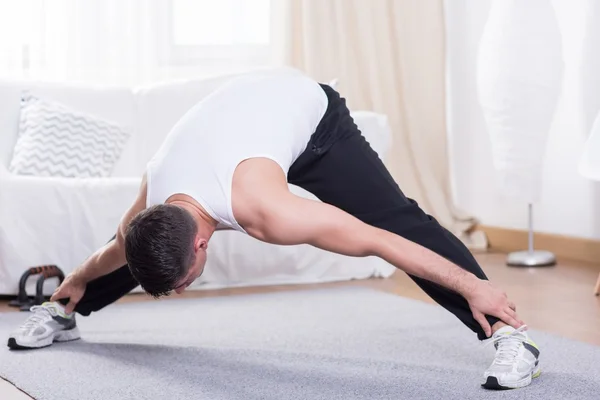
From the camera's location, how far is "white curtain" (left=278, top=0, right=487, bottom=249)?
15.0 feet

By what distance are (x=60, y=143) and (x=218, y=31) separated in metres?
1.26

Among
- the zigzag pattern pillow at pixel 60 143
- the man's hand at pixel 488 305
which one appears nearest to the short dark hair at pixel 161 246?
the man's hand at pixel 488 305

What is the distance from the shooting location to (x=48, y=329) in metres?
2.40

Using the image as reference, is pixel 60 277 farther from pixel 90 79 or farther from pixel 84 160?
pixel 90 79

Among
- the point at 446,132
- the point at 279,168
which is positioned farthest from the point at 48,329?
the point at 446,132

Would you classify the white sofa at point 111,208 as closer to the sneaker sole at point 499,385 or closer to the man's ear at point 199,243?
the man's ear at point 199,243

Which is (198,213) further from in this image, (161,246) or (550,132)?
(550,132)

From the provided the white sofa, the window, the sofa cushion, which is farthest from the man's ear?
the window

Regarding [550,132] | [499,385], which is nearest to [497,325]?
[499,385]

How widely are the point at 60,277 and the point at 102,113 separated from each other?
1046 mm

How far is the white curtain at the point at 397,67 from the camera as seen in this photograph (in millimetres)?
4578

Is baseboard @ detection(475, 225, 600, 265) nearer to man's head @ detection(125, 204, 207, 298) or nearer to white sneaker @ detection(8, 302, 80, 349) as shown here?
white sneaker @ detection(8, 302, 80, 349)

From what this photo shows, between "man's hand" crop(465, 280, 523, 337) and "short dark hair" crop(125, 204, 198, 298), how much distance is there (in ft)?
2.08

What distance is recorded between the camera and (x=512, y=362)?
1904mm
